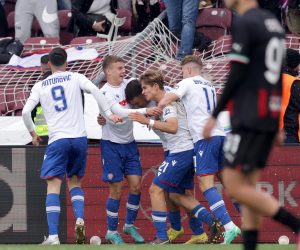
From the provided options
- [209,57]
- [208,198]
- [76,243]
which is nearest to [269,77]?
[208,198]

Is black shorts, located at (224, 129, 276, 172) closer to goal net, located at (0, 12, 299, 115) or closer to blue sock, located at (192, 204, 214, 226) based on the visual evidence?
blue sock, located at (192, 204, 214, 226)

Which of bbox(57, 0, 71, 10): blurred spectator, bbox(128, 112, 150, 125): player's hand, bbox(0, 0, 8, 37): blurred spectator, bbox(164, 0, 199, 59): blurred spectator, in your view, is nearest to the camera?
bbox(128, 112, 150, 125): player's hand

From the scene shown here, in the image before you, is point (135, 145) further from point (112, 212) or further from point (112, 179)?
point (112, 212)

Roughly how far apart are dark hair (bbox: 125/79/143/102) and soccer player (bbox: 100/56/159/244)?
10 centimetres

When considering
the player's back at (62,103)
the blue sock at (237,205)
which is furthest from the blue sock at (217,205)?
the player's back at (62,103)

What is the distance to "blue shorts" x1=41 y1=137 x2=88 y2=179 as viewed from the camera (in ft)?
35.7

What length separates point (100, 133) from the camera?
12.2 meters

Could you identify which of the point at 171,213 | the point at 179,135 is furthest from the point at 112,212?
the point at 179,135

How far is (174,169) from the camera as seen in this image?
10953 millimetres

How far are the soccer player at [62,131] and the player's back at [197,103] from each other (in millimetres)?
778

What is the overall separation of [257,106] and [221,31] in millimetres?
8146

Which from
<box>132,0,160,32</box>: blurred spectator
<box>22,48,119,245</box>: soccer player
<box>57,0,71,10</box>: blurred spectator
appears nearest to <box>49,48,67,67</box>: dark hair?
<box>22,48,119,245</box>: soccer player

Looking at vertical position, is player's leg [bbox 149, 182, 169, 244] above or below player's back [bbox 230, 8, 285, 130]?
below

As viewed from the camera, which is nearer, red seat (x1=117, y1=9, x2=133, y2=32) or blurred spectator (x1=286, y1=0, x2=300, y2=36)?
blurred spectator (x1=286, y1=0, x2=300, y2=36)
